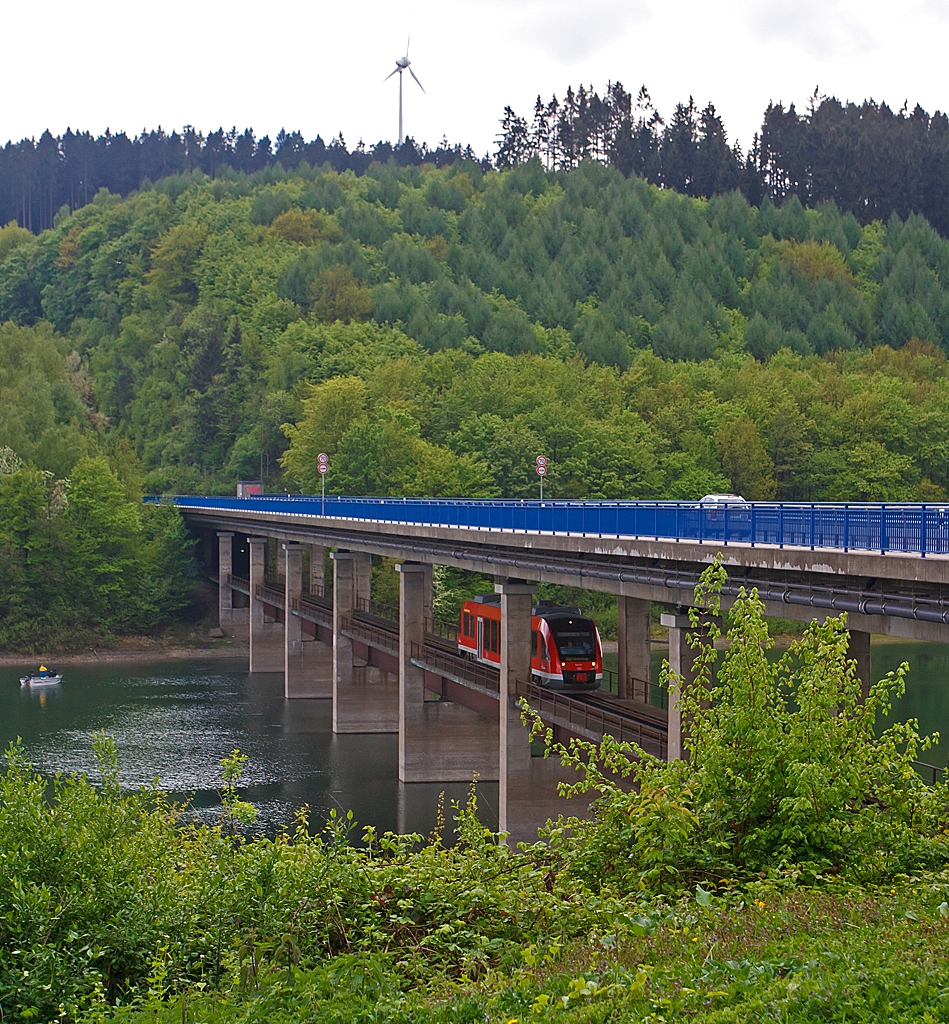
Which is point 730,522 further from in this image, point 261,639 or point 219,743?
point 261,639

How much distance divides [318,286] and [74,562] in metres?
52.4

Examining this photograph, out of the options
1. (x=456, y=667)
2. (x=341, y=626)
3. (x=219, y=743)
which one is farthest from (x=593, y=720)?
(x=341, y=626)

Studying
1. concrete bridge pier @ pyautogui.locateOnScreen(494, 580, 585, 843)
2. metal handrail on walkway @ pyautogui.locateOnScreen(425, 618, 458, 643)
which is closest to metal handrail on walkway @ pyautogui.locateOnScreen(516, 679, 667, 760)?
concrete bridge pier @ pyautogui.locateOnScreen(494, 580, 585, 843)

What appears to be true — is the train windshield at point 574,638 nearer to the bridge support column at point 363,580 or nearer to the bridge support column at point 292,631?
the bridge support column at point 363,580

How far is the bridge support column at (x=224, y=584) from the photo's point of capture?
87500 millimetres

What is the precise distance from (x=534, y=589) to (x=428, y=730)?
33.1 ft

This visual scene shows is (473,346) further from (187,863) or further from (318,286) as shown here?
(187,863)

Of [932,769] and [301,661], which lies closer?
[932,769]

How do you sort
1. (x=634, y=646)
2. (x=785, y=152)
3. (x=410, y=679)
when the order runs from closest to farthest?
(x=634, y=646) < (x=410, y=679) < (x=785, y=152)

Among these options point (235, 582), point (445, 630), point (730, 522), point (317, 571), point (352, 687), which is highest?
point (730, 522)

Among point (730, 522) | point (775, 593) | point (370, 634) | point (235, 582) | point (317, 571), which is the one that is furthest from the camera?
point (235, 582)

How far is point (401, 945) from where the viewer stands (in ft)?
44.1

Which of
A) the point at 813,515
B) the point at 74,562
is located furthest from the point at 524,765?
the point at 74,562

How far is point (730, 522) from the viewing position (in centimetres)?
2448
